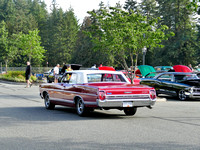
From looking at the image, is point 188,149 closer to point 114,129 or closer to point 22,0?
point 114,129

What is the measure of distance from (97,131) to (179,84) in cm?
1117

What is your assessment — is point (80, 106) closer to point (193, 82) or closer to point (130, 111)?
point (130, 111)

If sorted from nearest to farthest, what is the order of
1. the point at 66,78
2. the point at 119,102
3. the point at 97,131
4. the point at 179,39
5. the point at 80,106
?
the point at 97,131
the point at 119,102
the point at 80,106
the point at 66,78
the point at 179,39

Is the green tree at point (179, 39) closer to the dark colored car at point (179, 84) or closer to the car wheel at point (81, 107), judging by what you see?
the dark colored car at point (179, 84)

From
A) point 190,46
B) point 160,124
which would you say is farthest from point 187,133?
point 190,46

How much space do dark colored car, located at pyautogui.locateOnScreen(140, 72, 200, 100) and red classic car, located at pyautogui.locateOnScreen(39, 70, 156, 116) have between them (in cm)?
736

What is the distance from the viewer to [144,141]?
7340 mm

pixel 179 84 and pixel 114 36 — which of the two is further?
pixel 114 36

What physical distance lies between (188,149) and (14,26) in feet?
327

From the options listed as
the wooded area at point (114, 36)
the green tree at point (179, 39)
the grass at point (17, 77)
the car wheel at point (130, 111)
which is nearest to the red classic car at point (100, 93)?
the car wheel at point (130, 111)

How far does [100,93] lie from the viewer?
10.3m

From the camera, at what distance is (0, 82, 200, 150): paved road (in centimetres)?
697

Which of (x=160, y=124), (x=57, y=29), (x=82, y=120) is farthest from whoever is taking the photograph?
(x=57, y=29)

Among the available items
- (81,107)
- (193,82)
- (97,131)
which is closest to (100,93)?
(81,107)
